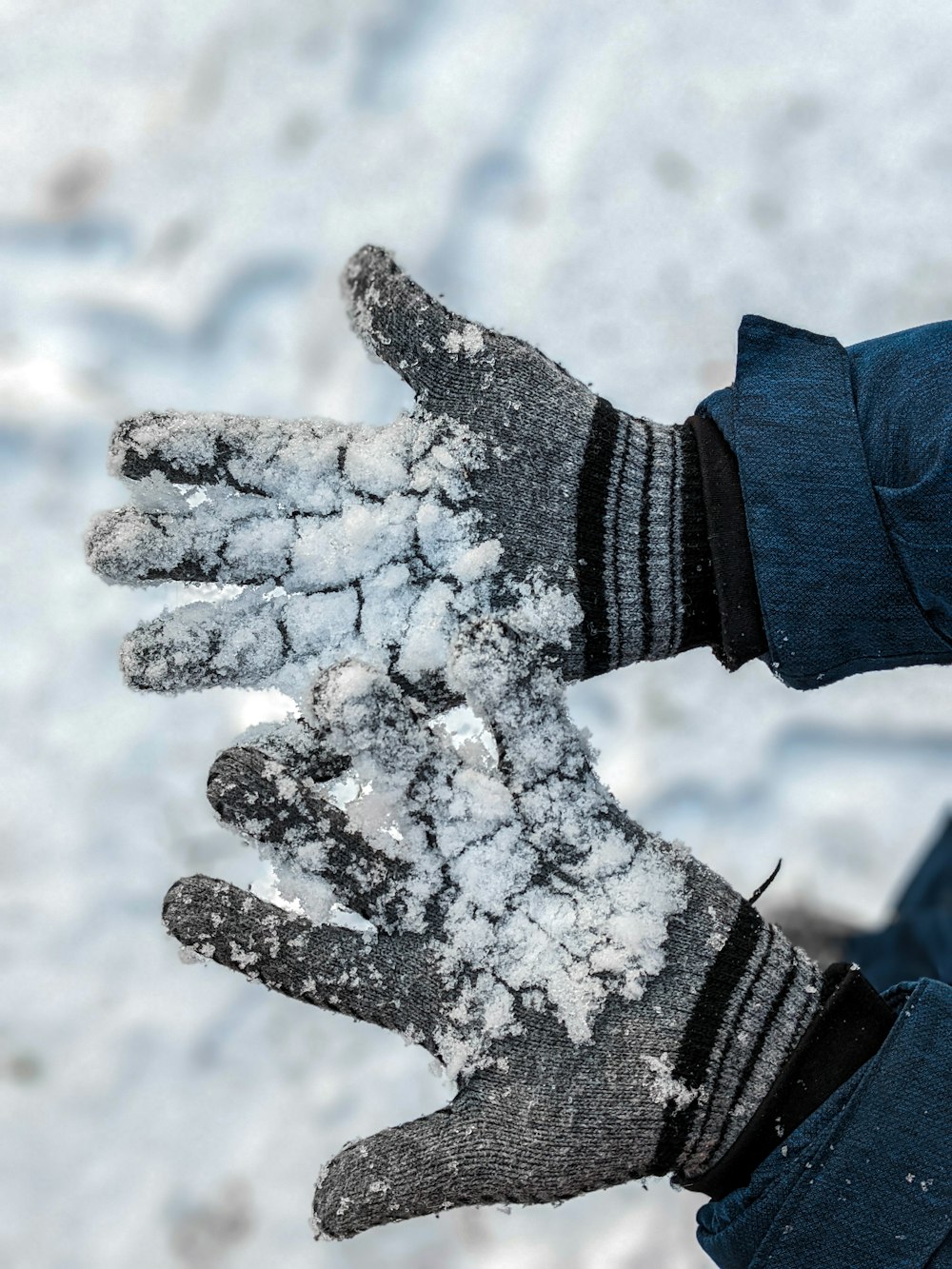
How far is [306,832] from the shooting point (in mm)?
957

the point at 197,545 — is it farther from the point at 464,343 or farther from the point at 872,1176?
the point at 872,1176

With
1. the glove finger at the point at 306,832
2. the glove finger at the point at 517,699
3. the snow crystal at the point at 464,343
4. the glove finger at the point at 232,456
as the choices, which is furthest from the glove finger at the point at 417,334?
the glove finger at the point at 306,832

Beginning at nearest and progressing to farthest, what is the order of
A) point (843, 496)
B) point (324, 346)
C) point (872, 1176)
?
point (872, 1176), point (843, 496), point (324, 346)

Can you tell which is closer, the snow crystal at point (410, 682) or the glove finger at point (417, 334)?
the snow crystal at point (410, 682)

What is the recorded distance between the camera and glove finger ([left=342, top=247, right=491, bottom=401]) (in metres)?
1.10

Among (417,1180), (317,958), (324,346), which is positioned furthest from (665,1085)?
(324,346)

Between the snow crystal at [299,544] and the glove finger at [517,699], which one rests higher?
the snow crystal at [299,544]

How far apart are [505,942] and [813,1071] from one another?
0.31 metres

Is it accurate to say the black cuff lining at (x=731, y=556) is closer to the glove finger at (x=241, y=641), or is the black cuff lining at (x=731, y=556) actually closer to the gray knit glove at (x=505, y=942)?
the gray knit glove at (x=505, y=942)

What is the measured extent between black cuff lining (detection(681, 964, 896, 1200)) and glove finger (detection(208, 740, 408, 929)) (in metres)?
0.39

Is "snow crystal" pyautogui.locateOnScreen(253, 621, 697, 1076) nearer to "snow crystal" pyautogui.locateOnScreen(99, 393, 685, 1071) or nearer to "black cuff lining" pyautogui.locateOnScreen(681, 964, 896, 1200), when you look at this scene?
"snow crystal" pyautogui.locateOnScreen(99, 393, 685, 1071)

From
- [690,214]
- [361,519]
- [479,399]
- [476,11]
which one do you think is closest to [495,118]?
[476,11]

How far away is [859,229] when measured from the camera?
1601 mm

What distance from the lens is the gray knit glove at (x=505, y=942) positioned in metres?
0.92
